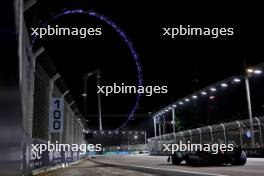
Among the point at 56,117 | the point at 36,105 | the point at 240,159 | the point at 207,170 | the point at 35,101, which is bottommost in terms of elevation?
the point at 207,170

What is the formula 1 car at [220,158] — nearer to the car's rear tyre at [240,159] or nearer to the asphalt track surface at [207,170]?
the car's rear tyre at [240,159]

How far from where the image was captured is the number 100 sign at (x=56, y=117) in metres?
9.73

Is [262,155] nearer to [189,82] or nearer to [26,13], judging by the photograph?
[26,13]

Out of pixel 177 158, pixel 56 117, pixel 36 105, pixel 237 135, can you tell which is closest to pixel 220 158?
pixel 177 158

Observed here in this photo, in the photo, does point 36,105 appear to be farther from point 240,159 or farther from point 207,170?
point 240,159

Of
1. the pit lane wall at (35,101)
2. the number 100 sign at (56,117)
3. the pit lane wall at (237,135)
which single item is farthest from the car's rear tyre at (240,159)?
the number 100 sign at (56,117)

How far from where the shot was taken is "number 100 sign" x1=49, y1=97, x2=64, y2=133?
31.9 feet

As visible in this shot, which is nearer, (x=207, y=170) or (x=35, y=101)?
(x=207, y=170)

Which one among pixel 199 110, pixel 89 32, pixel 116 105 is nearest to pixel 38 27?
pixel 89 32

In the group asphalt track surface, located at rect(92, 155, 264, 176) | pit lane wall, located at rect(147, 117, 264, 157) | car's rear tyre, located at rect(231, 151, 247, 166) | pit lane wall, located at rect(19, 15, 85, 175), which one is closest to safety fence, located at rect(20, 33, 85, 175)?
pit lane wall, located at rect(19, 15, 85, 175)

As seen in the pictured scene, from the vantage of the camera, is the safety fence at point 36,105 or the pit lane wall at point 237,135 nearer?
the safety fence at point 36,105

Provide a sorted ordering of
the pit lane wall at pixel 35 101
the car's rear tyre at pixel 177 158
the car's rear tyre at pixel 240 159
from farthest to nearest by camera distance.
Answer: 1. the car's rear tyre at pixel 177 158
2. the car's rear tyre at pixel 240 159
3. the pit lane wall at pixel 35 101

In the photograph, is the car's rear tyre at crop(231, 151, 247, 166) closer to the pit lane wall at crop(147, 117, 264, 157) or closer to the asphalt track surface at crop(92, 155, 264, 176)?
the asphalt track surface at crop(92, 155, 264, 176)

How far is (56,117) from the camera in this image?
386 inches
